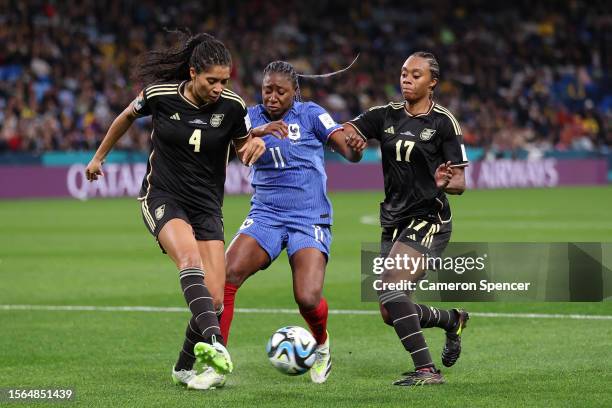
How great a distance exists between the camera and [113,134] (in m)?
7.77

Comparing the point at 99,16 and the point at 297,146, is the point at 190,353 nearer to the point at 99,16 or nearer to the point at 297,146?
the point at 297,146

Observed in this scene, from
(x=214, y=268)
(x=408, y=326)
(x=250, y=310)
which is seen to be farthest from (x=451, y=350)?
(x=250, y=310)

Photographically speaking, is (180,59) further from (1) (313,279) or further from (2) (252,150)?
(1) (313,279)

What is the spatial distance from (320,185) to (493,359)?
1783 mm

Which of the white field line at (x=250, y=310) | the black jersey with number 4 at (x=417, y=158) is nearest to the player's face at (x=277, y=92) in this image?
the black jersey with number 4 at (x=417, y=158)

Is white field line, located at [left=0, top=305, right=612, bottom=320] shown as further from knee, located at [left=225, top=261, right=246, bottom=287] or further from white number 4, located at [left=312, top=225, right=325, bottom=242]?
knee, located at [left=225, top=261, right=246, bottom=287]

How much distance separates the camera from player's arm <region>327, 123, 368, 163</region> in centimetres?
803

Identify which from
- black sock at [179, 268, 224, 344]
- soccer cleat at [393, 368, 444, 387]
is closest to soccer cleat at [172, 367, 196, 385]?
black sock at [179, 268, 224, 344]

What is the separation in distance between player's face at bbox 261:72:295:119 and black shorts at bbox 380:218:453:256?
45.9 inches

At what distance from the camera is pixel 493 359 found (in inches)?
337

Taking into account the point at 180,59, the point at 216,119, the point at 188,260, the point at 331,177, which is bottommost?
the point at 331,177

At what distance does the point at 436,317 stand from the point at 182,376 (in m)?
1.83

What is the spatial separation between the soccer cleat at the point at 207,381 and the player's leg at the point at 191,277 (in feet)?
0.65

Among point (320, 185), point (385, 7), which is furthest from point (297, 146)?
point (385, 7)
